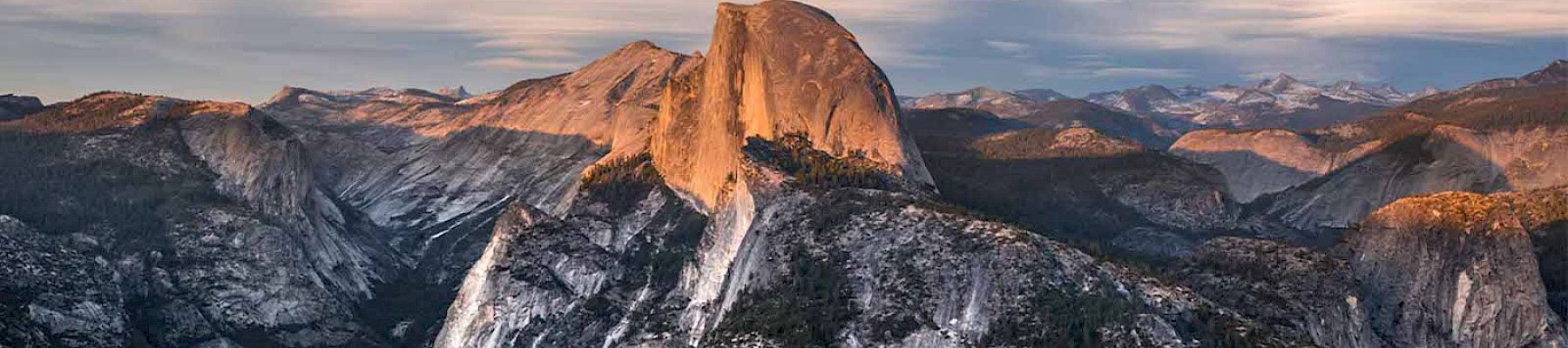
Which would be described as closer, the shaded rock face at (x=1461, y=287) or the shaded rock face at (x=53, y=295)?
the shaded rock face at (x=1461, y=287)

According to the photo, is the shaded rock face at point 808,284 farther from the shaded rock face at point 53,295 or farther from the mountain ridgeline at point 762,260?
the shaded rock face at point 53,295

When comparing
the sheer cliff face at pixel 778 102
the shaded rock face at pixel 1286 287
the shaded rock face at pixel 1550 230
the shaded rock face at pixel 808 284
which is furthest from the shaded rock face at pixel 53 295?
the shaded rock face at pixel 1550 230

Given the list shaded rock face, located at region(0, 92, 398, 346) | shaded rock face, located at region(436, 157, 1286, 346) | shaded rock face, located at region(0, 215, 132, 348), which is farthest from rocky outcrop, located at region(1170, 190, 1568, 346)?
shaded rock face, located at region(0, 215, 132, 348)

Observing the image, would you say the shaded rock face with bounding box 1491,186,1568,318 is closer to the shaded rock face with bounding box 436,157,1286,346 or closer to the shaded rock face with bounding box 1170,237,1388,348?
the shaded rock face with bounding box 1170,237,1388,348

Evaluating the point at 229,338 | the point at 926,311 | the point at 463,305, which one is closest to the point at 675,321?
the point at 463,305

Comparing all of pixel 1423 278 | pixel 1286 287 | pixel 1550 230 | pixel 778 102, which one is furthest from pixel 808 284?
pixel 1550 230

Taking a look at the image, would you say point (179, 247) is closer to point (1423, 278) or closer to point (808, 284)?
point (808, 284)
